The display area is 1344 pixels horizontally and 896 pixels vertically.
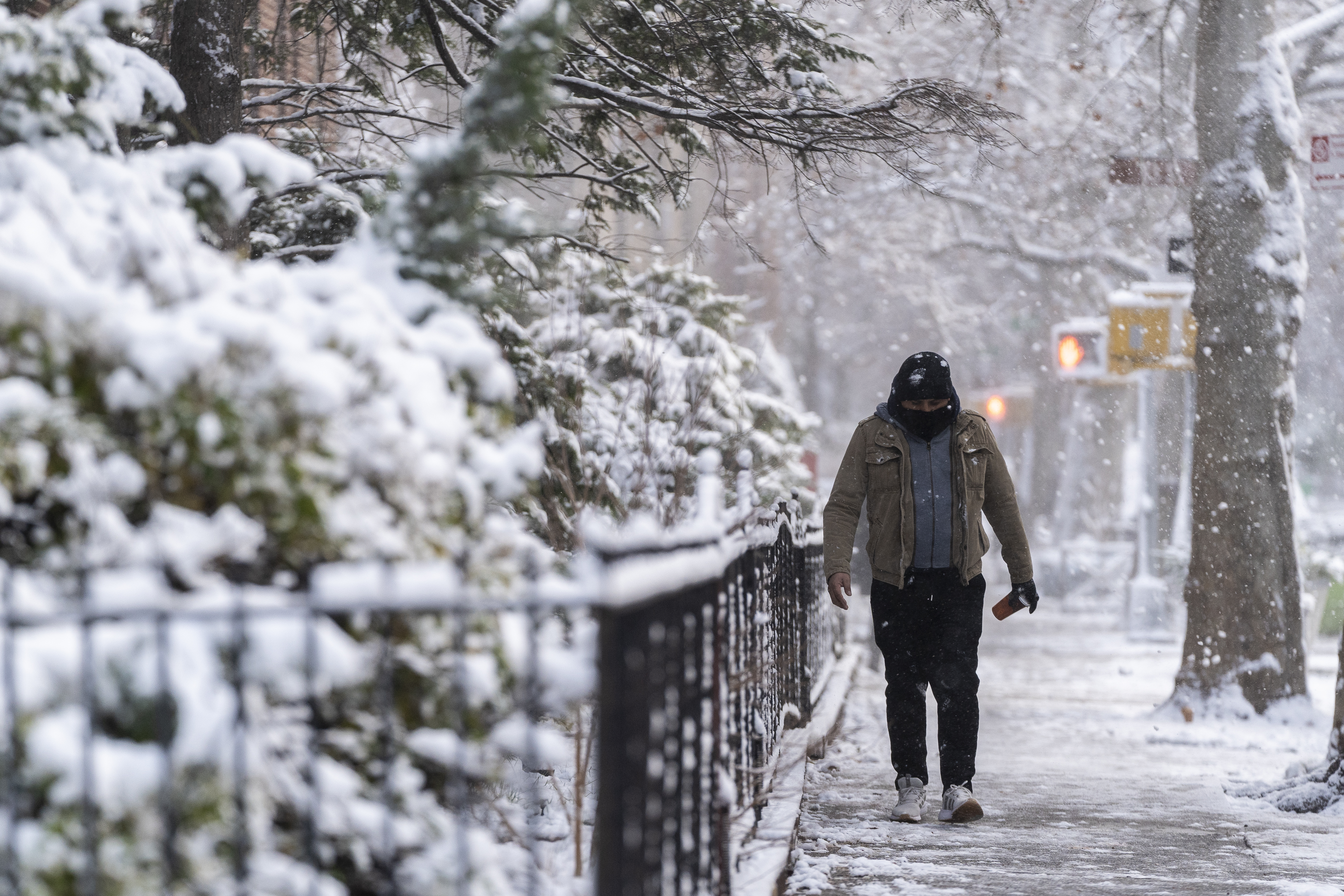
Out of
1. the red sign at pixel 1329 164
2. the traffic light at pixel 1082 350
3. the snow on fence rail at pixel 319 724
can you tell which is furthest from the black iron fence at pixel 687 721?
the traffic light at pixel 1082 350

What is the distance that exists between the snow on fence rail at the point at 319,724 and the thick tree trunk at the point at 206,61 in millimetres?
3783

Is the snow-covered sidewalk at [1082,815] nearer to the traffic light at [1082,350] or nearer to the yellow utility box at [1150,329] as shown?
the yellow utility box at [1150,329]

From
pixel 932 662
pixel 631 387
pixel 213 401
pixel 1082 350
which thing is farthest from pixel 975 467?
pixel 1082 350

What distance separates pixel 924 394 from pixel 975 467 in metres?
0.38

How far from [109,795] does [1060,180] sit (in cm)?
2648

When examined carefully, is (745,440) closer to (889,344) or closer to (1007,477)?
(1007,477)

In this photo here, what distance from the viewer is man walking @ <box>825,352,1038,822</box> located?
19.3ft

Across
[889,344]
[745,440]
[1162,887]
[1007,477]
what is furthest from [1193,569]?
[889,344]

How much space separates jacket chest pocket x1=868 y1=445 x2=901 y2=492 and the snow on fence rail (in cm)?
312

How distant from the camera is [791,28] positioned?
22.9 ft

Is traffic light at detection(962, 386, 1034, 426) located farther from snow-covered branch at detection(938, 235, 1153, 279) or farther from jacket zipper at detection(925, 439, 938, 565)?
jacket zipper at detection(925, 439, 938, 565)

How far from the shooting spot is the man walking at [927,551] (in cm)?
587

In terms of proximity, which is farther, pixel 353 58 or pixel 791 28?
pixel 353 58

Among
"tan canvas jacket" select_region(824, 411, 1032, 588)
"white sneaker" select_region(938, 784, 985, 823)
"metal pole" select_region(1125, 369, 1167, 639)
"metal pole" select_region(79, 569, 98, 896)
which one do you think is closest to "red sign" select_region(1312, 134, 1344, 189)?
"tan canvas jacket" select_region(824, 411, 1032, 588)
